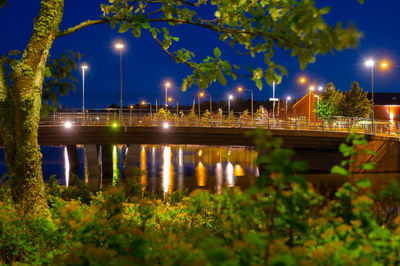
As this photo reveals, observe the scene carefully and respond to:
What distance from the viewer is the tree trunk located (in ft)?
24.4

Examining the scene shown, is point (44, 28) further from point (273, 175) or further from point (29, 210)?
point (273, 175)

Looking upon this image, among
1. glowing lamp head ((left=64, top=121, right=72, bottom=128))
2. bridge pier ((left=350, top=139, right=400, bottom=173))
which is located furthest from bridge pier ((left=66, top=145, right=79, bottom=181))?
→ bridge pier ((left=350, top=139, right=400, bottom=173))

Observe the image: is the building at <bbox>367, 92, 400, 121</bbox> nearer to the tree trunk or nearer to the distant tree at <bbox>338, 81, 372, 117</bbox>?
the distant tree at <bbox>338, 81, 372, 117</bbox>

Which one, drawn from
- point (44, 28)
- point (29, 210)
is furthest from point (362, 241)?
point (44, 28)

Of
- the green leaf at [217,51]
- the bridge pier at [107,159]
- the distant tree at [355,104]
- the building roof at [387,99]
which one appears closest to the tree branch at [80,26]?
the green leaf at [217,51]

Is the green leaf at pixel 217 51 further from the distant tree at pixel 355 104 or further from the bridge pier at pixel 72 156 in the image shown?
the distant tree at pixel 355 104

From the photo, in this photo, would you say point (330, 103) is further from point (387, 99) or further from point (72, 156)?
point (72, 156)

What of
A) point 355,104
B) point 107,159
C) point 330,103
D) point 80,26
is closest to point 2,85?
point 80,26

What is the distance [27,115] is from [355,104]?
249 feet

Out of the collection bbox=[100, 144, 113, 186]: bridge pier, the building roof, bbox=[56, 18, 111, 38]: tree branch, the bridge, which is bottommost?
bbox=[100, 144, 113, 186]: bridge pier

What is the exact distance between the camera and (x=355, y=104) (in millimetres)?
76125

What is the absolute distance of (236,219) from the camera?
166 inches

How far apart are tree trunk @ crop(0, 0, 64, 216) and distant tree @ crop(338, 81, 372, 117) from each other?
75096 millimetres

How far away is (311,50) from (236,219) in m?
2.65
